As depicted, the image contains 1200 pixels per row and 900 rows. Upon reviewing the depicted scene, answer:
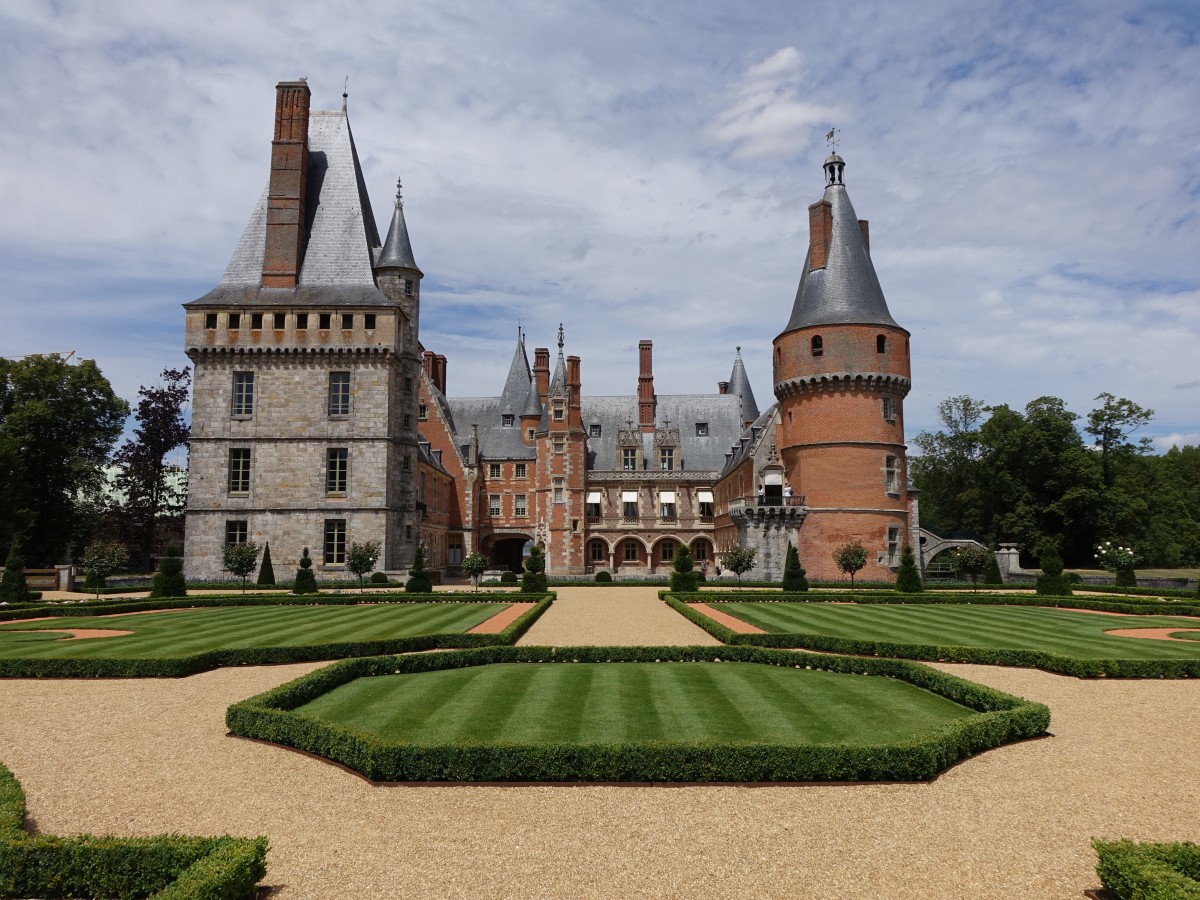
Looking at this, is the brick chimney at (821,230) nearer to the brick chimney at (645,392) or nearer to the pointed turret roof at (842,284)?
the pointed turret roof at (842,284)

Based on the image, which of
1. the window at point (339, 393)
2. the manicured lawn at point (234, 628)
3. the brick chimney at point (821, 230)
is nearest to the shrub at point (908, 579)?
the manicured lawn at point (234, 628)

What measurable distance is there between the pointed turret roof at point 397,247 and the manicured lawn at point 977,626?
27.8 metres

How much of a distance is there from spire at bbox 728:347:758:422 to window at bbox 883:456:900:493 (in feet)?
71.2

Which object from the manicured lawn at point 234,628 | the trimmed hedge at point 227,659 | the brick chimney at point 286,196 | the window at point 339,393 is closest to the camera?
the trimmed hedge at point 227,659

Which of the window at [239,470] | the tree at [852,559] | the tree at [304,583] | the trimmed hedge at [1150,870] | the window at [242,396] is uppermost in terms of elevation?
the window at [242,396]

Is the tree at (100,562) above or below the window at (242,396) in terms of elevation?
below

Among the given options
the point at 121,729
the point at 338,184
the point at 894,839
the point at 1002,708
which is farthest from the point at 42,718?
the point at 338,184

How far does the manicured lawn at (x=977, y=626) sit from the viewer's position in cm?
1794

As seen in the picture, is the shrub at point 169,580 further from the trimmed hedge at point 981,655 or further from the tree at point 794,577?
the tree at point 794,577

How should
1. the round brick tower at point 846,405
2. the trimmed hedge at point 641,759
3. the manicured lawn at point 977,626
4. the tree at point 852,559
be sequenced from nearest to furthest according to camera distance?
the trimmed hedge at point 641,759 < the manicured lawn at point 977,626 < the tree at point 852,559 < the round brick tower at point 846,405

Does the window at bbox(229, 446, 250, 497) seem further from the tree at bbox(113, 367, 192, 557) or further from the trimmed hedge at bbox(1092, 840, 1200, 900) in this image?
the trimmed hedge at bbox(1092, 840, 1200, 900)

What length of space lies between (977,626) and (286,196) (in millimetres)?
38485

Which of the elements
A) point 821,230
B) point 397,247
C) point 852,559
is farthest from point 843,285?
point 397,247

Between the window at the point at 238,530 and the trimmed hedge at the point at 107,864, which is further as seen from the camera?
the window at the point at 238,530
